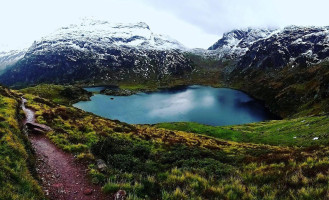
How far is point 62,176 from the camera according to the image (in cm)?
1627

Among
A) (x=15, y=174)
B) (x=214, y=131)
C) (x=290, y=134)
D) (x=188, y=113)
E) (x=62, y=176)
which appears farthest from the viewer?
(x=188, y=113)

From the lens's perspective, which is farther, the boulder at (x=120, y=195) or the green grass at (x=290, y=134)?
the green grass at (x=290, y=134)

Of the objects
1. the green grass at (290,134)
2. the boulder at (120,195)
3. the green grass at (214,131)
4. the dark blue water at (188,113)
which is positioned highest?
the boulder at (120,195)

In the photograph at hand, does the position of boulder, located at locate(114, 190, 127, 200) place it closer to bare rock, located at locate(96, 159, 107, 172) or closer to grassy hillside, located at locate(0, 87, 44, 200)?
→ grassy hillside, located at locate(0, 87, 44, 200)

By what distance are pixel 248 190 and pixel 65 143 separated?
60.7 feet

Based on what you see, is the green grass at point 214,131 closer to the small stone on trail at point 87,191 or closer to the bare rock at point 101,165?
the bare rock at point 101,165

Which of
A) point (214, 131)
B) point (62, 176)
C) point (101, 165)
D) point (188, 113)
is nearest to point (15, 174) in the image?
point (62, 176)

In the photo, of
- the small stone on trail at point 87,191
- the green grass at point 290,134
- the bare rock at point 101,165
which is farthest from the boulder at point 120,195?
the green grass at point 290,134

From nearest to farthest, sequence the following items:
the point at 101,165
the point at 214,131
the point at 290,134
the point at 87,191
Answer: the point at 87,191, the point at 101,165, the point at 290,134, the point at 214,131

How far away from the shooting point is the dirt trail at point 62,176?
13.6 meters

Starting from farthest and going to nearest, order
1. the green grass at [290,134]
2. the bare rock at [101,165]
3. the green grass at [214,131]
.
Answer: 1. the green grass at [214,131]
2. the green grass at [290,134]
3. the bare rock at [101,165]

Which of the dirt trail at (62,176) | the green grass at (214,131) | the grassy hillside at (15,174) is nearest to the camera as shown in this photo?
the grassy hillside at (15,174)

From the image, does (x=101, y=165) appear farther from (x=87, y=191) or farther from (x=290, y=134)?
(x=290, y=134)

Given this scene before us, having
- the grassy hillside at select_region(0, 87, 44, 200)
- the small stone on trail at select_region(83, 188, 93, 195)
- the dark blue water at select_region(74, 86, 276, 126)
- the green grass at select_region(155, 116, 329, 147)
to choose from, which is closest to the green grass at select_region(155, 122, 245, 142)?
the green grass at select_region(155, 116, 329, 147)
